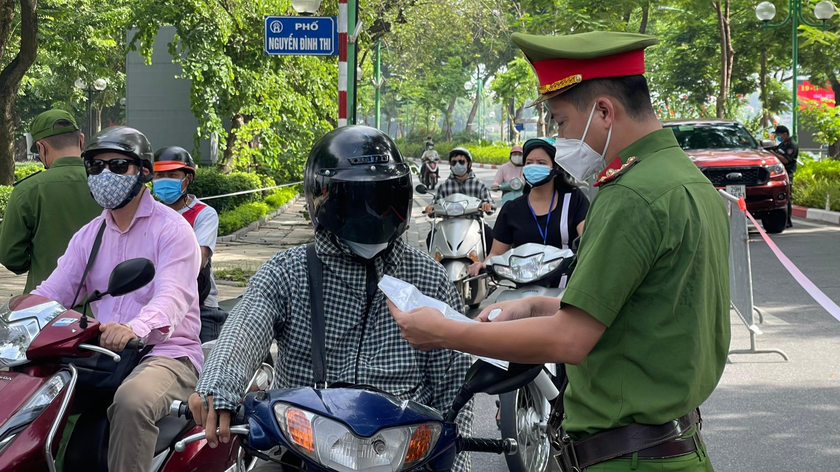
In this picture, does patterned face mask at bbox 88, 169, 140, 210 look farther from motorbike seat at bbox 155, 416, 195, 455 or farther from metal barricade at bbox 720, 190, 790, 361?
metal barricade at bbox 720, 190, 790, 361

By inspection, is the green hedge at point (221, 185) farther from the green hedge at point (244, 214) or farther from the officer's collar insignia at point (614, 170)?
the officer's collar insignia at point (614, 170)

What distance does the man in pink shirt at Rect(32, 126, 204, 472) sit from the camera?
11.6 feet

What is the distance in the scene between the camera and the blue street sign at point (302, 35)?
923 centimetres

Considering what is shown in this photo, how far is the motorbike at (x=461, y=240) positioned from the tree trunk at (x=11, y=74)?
11.4m

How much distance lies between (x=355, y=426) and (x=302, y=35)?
25.4ft

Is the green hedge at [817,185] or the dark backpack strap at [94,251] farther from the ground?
the dark backpack strap at [94,251]

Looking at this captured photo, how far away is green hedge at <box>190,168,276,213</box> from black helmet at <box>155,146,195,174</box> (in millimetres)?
11409

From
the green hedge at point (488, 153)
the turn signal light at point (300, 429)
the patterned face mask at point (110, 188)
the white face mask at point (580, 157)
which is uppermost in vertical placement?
the white face mask at point (580, 157)

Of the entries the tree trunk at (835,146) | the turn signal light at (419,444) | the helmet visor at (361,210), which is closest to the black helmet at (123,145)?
the helmet visor at (361,210)

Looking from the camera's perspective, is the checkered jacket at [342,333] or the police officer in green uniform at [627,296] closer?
the police officer in green uniform at [627,296]

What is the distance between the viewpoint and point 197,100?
15.6 metres

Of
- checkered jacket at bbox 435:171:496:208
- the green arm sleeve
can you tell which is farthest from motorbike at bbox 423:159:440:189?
the green arm sleeve

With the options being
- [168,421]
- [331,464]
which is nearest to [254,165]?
[168,421]

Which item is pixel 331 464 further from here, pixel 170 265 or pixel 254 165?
pixel 254 165
